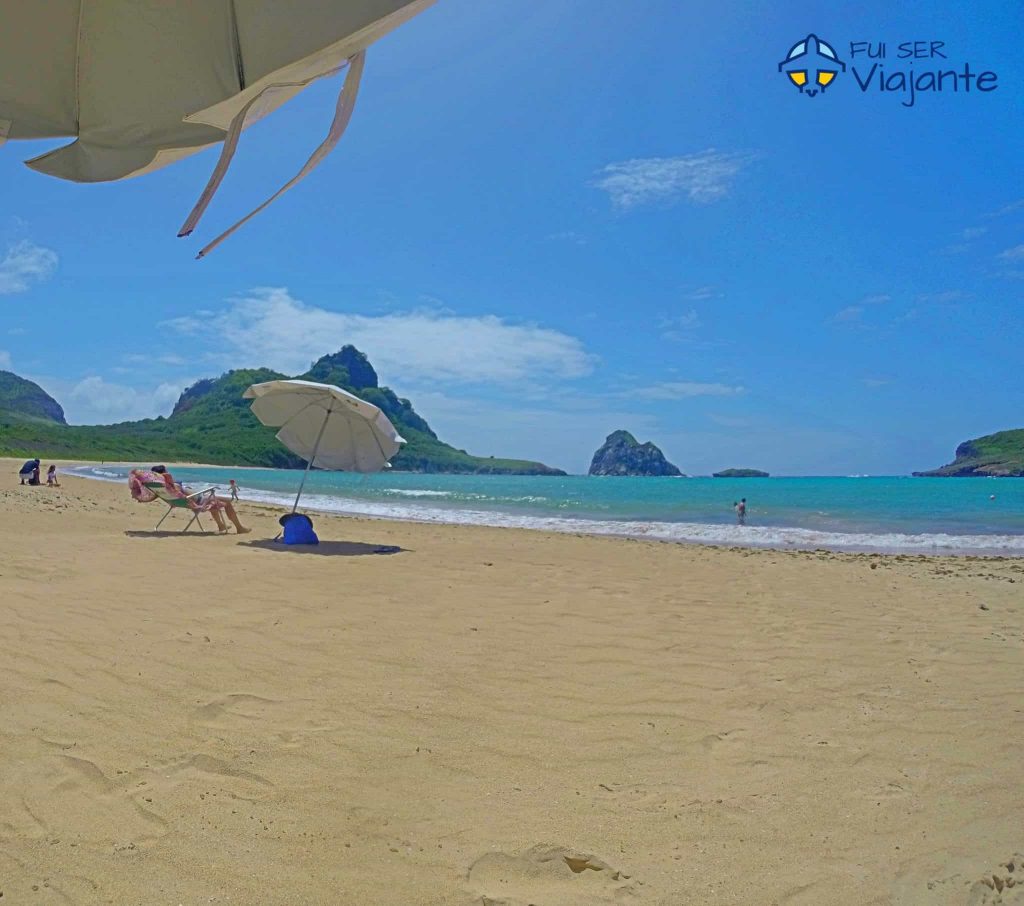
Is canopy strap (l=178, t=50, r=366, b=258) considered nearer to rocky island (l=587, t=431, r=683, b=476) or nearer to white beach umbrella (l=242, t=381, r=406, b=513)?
white beach umbrella (l=242, t=381, r=406, b=513)

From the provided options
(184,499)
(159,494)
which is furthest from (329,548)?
(159,494)

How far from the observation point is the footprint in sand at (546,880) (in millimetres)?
2350

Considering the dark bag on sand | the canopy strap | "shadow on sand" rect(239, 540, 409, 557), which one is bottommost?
"shadow on sand" rect(239, 540, 409, 557)

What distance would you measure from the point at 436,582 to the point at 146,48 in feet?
22.9

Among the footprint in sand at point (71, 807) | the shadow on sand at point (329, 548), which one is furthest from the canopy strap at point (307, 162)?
the shadow on sand at point (329, 548)

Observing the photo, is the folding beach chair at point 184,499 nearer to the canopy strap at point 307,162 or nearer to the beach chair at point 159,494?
the beach chair at point 159,494

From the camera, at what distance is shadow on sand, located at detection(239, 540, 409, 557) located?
10.3 m

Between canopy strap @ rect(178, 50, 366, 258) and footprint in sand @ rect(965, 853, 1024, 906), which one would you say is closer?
canopy strap @ rect(178, 50, 366, 258)

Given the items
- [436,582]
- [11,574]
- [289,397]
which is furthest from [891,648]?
[289,397]

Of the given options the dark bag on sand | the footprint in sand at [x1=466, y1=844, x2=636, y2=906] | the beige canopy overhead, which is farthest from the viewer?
the dark bag on sand

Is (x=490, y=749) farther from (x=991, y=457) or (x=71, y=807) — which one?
(x=991, y=457)

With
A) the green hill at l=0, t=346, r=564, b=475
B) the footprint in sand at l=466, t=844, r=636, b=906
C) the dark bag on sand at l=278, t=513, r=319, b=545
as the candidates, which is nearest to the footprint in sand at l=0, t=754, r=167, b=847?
the footprint in sand at l=466, t=844, r=636, b=906

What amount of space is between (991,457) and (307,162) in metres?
142

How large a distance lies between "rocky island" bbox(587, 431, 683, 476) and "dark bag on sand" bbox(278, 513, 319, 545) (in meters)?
175
